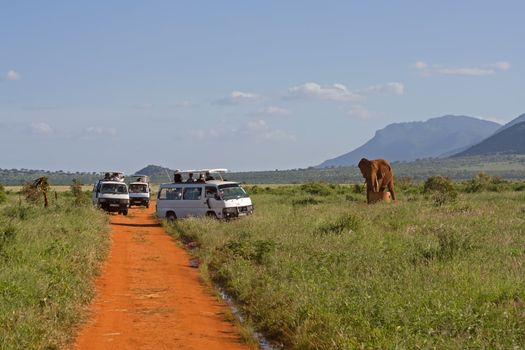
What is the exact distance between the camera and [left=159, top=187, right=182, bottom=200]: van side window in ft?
95.6

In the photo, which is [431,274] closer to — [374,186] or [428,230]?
[428,230]

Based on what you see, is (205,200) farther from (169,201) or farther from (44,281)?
(44,281)

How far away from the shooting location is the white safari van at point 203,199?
2720 centimetres

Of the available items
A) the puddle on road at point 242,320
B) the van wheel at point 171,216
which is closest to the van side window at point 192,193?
the van wheel at point 171,216

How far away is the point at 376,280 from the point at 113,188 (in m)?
28.0

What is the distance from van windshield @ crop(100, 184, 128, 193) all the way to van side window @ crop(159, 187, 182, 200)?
8037 millimetres

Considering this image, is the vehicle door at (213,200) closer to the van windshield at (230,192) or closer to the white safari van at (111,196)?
the van windshield at (230,192)

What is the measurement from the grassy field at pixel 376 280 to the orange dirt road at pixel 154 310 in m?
0.63

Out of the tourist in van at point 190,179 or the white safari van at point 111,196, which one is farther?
the white safari van at point 111,196

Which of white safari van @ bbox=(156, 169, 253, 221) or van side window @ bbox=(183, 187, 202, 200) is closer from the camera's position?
white safari van @ bbox=(156, 169, 253, 221)

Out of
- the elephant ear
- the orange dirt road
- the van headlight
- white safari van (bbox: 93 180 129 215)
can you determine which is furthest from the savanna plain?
the elephant ear

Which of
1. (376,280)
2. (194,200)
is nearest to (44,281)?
(376,280)

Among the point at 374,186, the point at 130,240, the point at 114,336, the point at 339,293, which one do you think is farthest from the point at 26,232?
the point at 374,186

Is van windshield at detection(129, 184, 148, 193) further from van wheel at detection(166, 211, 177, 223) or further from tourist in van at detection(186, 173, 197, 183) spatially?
van wheel at detection(166, 211, 177, 223)
